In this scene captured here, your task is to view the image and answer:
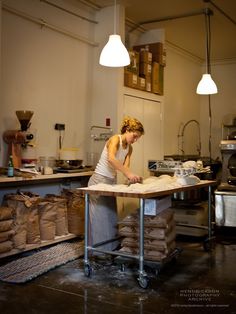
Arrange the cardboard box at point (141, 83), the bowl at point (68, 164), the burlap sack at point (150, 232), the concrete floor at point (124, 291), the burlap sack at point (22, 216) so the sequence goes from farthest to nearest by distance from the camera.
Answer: the cardboard box at point (141, 83), the bowl at point (68, 164), the burlap sack at point (22, 216), the burlap sack at point (150, 232), the concrete floor at point (124, 291)

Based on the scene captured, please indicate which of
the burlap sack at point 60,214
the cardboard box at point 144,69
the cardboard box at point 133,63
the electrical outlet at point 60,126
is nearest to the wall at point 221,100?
the cardboard box at point 144,69

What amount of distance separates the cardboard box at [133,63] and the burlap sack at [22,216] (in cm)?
223

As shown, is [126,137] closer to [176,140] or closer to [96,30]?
[96,30]

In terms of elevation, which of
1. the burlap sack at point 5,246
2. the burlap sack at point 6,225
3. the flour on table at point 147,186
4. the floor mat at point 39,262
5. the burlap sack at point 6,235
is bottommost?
the floor mat at point 39,262

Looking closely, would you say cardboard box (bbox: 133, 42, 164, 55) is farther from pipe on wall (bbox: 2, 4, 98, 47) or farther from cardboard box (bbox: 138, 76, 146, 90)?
pipe on wall (bbox: 2, 4, 98, 47)

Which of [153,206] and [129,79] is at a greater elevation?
[129,79]

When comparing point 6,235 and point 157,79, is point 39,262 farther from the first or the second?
point 157,79

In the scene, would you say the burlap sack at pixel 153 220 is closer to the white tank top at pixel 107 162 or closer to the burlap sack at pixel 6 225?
the white tank top at pixel 107 162

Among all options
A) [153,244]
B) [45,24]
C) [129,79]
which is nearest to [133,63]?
[129,79]

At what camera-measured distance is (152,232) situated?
3.61 m

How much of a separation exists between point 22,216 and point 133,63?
260 cm

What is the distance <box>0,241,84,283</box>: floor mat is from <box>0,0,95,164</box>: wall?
1.13 m

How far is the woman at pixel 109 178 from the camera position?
3947mm

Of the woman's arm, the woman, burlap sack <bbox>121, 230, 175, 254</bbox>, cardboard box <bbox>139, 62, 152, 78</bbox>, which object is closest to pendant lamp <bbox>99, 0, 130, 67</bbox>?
the woman
